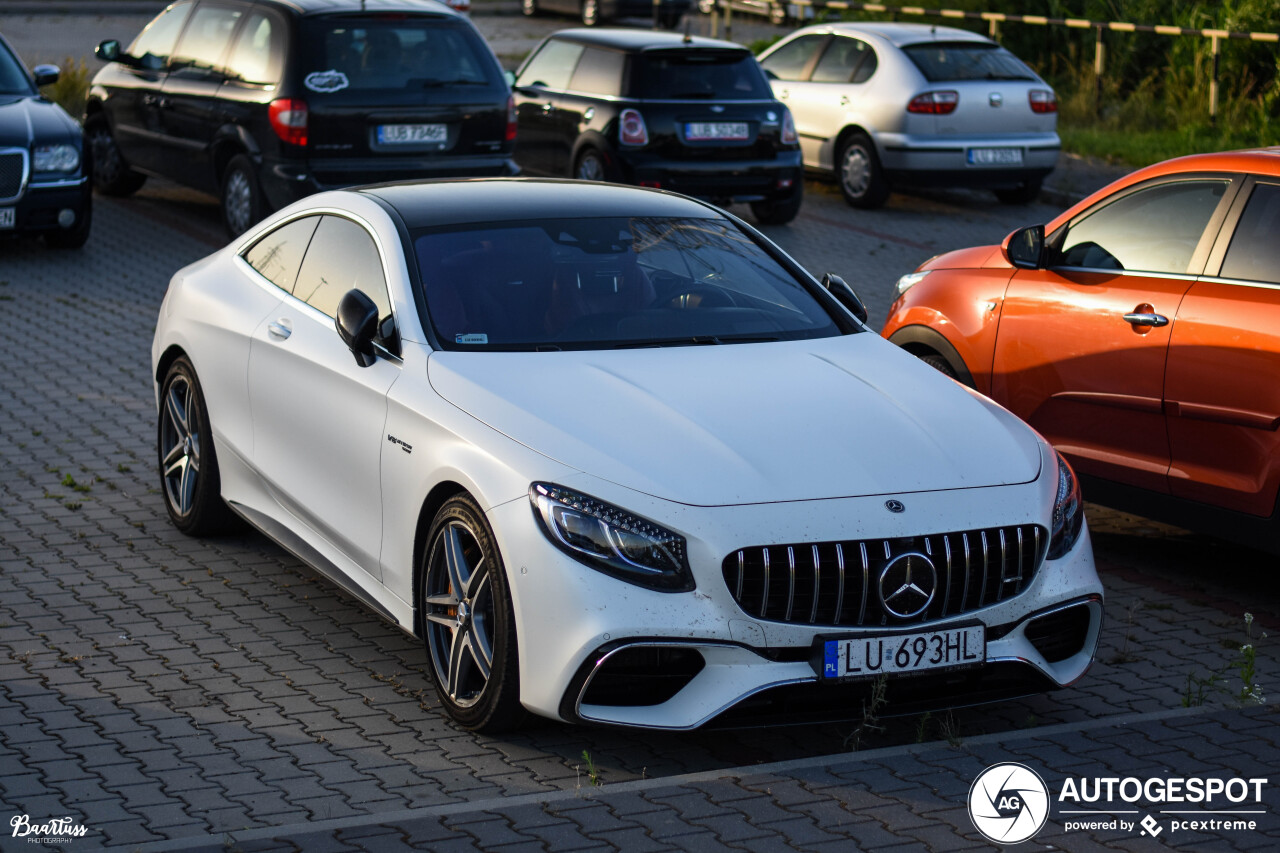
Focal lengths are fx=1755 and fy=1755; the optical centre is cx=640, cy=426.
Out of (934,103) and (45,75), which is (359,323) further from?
(934,103)

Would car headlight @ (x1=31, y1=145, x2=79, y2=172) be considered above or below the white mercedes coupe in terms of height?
below

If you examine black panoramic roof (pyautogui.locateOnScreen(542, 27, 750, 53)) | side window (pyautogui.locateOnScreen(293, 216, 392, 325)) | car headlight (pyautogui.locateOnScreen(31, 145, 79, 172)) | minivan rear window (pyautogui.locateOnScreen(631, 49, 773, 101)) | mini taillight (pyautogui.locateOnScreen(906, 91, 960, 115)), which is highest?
side window (pyautogui.locateOnScreen(293, 216, 392, 325))

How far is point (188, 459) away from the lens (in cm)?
739

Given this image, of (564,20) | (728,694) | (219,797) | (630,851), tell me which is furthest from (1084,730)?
(564,20)

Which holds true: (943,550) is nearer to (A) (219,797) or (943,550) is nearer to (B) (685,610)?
(B) (685,610)

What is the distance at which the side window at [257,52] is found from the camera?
13.7m

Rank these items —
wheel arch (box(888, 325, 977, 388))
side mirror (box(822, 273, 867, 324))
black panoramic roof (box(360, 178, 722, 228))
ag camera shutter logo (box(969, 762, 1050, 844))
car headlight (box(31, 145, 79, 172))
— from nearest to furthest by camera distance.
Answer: ag camera shutter logo (box(969, 762, 1050, 844)) → black panoramic roof (box(360, 178, 722, 228)) → side mirror (box(822, 273, 867, 324)) → wheel arch (box(888, 325, 977, 388)) → car headlight (box(31, 145, 79, 172))

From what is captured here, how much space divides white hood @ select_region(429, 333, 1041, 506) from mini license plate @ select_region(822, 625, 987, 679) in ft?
1.38

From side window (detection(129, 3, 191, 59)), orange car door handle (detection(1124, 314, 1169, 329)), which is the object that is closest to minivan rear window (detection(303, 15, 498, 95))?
side window (detection(129, 3, 191, 59))

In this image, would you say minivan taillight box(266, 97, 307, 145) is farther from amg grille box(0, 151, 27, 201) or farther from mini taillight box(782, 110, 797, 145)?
mini taillight box(782, 110, 797, 145)

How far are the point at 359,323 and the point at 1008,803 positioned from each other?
102 inches

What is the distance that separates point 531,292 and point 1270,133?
50.4ft

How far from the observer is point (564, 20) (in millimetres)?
40281

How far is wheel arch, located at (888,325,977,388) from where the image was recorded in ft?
26.3
